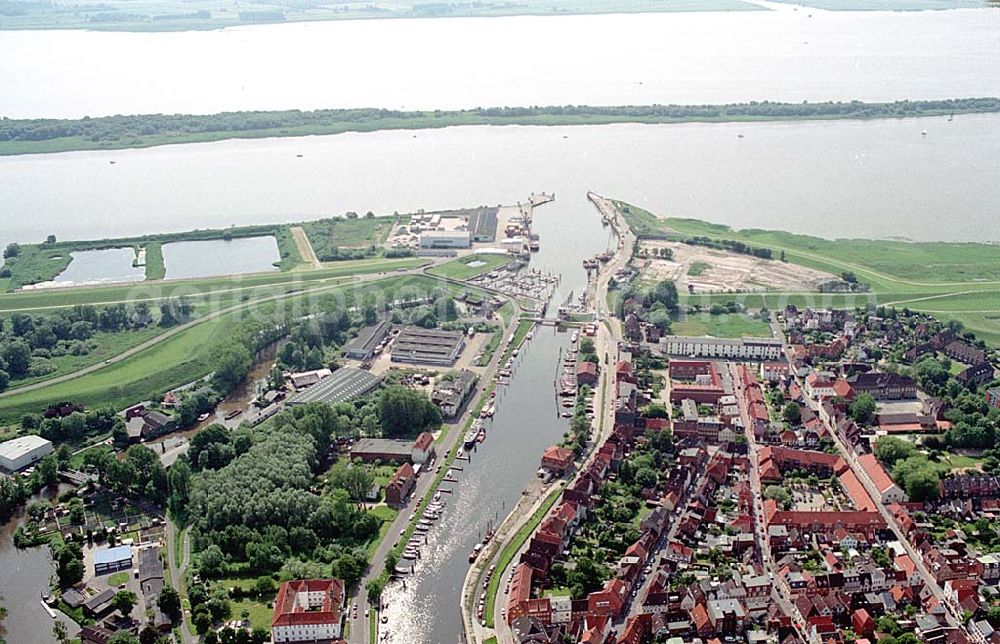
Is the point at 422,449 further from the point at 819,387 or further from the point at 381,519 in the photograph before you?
the point at 819,387

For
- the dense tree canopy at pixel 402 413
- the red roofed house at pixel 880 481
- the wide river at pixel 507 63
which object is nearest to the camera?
the red roofed house at pixel 880 481

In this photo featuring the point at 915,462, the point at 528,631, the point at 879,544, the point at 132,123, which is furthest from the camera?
the point at 132,123

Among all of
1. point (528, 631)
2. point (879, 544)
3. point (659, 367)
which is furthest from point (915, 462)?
point (528, 631)

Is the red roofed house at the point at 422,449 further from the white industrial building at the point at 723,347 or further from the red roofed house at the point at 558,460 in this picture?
the white industrial building at the point at 723,347

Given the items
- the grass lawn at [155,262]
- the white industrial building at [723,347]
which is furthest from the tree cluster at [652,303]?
the grass lawn at [155,262]

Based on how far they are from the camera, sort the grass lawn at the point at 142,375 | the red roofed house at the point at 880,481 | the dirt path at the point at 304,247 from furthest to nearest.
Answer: the dirt path at the point at 304,247 < the grass lawn at the point at 142,375 < the red roofed house at the point at 880,481

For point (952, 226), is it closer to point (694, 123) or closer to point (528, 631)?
point (694, 123)
